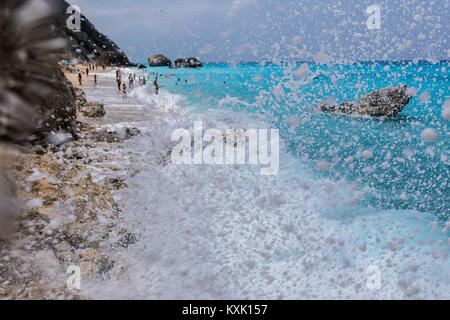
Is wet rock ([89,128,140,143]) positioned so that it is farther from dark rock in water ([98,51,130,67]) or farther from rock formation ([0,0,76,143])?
dark rock in water ([98,51,130,67])

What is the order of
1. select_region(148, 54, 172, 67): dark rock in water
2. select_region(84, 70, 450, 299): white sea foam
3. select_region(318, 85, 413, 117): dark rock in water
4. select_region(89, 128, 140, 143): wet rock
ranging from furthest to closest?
select_region(148, 54, 172, 67): dark rock in water, select_region(318, 85, 413, 117): dark rock in water, select_region(89, 128, 140, 143): wet rock, select_region(84, 70, 450, 299): white sea foam

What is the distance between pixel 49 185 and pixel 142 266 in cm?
214

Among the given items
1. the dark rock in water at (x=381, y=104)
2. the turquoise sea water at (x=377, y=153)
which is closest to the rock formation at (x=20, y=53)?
the turquoise sea water at (x=377, y=153)

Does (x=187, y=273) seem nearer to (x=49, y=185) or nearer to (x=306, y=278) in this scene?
(x=306, y=278)

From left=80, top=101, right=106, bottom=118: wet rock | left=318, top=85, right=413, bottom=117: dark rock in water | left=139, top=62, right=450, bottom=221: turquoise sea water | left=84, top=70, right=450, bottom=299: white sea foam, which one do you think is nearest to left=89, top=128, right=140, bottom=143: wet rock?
left=84, top=70, right=450, bottom=299: white sea foam

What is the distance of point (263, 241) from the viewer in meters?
A: 4.46

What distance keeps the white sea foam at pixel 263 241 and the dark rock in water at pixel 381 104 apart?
13.9 m

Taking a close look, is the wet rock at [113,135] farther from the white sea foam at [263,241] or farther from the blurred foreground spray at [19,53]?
the blurred foreground spray at [19,53]

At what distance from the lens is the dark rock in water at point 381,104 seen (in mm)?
19188

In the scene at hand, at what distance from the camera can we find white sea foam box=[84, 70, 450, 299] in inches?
139

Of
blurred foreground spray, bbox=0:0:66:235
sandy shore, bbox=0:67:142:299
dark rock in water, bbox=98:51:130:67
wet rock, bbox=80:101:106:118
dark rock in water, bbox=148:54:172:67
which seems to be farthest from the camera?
dark rock in water, bbox=148:54:172:67

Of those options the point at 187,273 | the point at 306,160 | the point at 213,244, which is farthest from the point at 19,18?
the point at 306,160

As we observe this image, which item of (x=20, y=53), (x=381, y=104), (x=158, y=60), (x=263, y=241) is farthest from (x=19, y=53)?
(x=158, y=60)

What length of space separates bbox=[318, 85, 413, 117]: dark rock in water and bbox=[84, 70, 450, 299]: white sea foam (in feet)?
45.7
